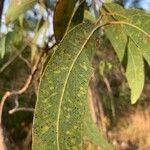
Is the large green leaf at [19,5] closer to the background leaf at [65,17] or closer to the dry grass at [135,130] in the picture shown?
the background leaf at [65,17]

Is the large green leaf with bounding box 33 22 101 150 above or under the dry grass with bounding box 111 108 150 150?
above

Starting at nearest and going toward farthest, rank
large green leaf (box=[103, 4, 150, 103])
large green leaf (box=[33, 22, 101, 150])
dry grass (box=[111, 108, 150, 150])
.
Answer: large green leaf (box=[33, 22, 101, 150])
large green leaf (box=[103, 4, 150, 103])
dry grass (box=[111, 108, 150, 150])

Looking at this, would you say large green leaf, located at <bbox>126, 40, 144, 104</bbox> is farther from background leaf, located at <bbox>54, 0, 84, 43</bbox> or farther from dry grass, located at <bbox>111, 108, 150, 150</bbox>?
dry grass, located at <bbox>111, 108, 150, 150</bbox>

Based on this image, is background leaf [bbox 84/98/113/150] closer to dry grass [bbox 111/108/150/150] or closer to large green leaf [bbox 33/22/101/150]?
large green leaf [bbox 33/22/101/150]

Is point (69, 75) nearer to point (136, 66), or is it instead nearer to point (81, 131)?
point (81, 131)

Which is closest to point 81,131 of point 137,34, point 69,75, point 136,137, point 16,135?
point 69,75

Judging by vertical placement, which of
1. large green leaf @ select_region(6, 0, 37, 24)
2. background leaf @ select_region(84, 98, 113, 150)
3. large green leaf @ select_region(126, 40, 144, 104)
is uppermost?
large green leaf @ select_region(6, 0, 37, 24)

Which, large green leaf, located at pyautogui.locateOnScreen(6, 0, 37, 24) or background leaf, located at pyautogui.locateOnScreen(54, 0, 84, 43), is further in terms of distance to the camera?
large green leaf, located at pyautogui.locateOnScreen(6, 0, 37, 24)

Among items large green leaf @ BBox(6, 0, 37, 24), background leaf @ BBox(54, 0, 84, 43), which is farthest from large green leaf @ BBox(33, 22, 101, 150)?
large green leaf @ BBox(6, 0, 37, 24)

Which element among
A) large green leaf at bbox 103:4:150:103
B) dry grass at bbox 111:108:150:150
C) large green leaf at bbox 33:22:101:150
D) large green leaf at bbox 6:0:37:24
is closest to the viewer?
large green leaf at bbox 33:22:101:150
